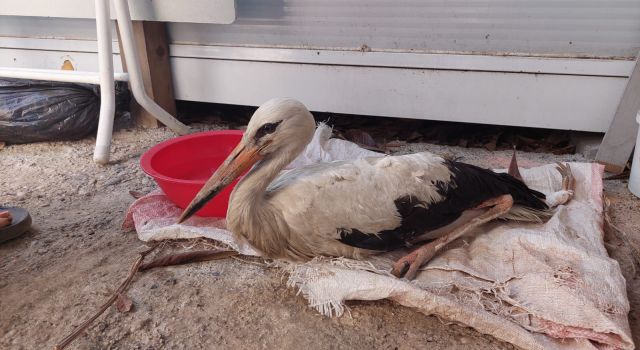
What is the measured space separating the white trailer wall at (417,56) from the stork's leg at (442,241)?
1273mm

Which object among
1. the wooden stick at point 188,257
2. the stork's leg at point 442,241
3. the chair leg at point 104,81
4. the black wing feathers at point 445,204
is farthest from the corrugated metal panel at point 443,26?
the wooden stick at point 188,257

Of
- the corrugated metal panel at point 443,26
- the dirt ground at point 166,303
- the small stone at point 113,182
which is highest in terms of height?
the corrugated metal panel at point 443,26

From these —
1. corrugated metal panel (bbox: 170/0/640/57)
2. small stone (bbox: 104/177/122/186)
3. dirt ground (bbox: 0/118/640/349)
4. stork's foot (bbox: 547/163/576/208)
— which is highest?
corrugated metal panel (bbox: 170/0/640/57)

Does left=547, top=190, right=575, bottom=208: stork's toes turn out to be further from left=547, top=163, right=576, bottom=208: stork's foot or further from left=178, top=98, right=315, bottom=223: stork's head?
left=178, top=98, right=315, bottom=223: stork's head

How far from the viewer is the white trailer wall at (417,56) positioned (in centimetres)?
283

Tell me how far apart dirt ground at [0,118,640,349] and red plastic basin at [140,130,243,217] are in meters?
0.30

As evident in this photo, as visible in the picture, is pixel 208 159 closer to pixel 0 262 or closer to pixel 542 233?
pixel 0 262

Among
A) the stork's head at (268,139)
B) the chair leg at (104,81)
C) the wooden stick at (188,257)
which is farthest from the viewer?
the chair leg at (104,81)

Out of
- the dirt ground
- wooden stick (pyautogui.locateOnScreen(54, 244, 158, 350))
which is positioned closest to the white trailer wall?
the dirt ground

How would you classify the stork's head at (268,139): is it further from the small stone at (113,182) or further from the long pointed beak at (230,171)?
the small stone at (113,182)

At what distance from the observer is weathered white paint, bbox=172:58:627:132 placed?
2955 millimetres

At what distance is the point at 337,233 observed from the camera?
5.95 feet

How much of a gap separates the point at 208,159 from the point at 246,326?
4.27 ft

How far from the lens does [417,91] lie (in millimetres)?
3209
